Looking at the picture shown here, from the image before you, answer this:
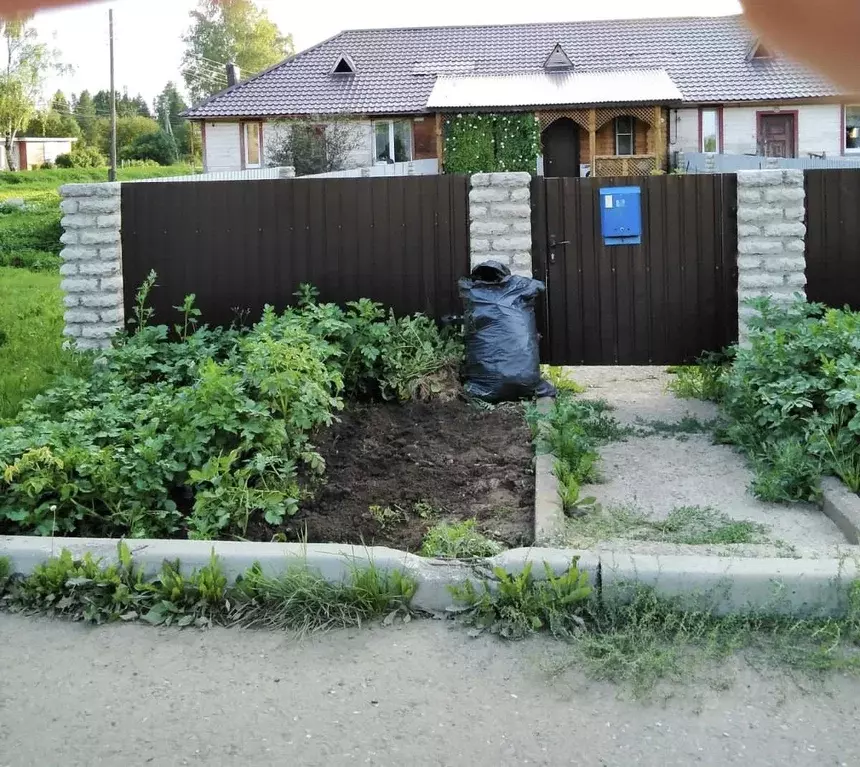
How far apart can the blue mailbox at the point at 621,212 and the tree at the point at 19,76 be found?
27.4ft

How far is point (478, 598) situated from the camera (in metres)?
4.62

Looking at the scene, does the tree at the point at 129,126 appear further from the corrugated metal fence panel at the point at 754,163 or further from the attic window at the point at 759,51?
the corrugated metal fence panel at the point at 754,163

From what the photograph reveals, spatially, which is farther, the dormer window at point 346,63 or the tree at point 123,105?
the dormer window at point 346,63

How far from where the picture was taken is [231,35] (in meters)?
1.03

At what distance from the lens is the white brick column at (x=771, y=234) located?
8.95 m

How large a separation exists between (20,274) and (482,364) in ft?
47.1

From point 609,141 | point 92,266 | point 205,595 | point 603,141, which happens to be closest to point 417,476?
point 205,595

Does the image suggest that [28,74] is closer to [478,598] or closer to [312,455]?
[478,598]

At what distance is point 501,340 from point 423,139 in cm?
2671

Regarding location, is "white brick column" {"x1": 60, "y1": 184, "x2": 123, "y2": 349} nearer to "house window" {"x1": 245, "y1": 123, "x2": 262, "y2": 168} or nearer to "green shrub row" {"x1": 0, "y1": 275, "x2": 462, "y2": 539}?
"green shrub row" {"x1": 0, "y1": 275, "x2": 462, "y2": 539}

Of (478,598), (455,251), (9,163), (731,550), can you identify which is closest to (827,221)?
(455,251)

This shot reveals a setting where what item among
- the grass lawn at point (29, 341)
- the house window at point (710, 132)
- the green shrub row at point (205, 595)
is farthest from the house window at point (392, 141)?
the green shrub row at point (205, 595)

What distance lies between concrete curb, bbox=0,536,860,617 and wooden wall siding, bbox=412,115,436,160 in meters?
29.8

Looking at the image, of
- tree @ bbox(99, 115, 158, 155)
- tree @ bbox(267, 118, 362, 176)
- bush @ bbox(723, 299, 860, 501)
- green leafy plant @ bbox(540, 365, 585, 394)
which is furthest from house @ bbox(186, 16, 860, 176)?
tree @ bbox(99, 115, 158, 155)
